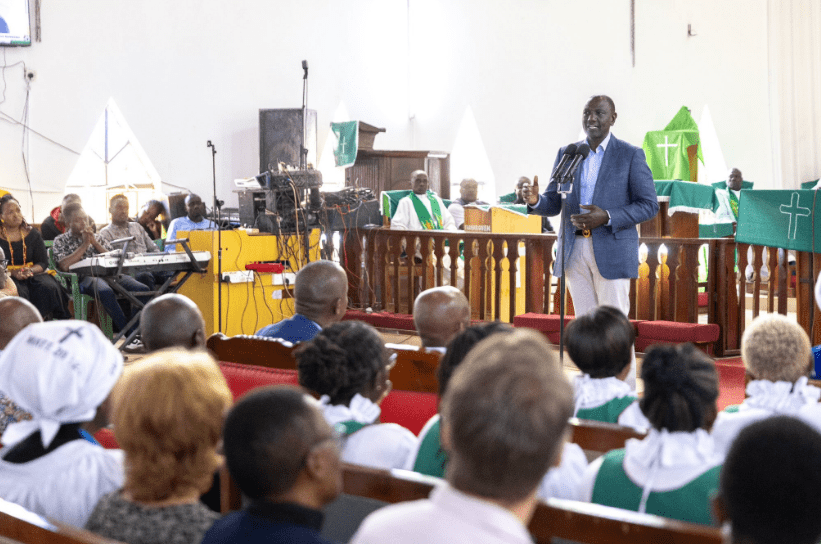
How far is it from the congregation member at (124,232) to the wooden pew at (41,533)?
205 inches

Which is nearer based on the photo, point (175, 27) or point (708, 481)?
point (708, 481)

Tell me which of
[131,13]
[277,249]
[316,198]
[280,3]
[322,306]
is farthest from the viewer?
[280,3]

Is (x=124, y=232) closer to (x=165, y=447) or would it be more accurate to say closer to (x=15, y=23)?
(x=15, y=23)

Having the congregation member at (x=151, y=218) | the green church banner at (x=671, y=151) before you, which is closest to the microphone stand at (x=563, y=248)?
the green church banner at (x=671, y=151)

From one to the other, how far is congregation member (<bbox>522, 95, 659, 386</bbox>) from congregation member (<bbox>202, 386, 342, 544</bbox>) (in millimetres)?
2864

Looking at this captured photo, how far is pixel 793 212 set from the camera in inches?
205

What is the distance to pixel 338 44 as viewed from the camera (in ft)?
39.0

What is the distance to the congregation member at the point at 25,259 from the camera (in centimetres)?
629

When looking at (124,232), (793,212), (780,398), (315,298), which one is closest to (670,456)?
(780,398)

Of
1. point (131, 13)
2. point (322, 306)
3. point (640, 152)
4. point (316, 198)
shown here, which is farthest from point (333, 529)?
point (131, 13)

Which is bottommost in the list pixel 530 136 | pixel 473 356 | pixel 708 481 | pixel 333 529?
pixel 333 529

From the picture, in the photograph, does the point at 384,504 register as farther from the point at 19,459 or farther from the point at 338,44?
the point at 338,44

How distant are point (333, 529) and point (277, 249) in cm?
502

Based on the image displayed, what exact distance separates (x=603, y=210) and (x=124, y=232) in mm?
4118
